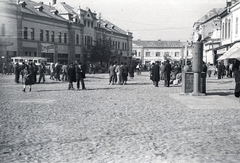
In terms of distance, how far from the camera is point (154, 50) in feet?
340

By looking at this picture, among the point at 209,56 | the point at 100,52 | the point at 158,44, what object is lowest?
the point at 209,56

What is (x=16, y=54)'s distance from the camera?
41.5 m

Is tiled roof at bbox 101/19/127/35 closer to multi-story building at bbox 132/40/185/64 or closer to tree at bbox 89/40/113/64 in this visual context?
tree at bbox 89/40/113/64

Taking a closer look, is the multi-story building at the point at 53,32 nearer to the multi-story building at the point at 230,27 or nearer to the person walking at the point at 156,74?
the person walking at the point at 156,74

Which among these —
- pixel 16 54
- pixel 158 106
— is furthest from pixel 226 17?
pixel 158 106

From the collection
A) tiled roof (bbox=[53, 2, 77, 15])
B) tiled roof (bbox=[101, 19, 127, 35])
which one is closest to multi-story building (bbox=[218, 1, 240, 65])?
tiled roof (bbox=[53, 2, 77, 15])

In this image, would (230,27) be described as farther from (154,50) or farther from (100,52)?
(154,50)

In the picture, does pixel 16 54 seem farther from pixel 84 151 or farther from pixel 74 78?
pixel 84 151

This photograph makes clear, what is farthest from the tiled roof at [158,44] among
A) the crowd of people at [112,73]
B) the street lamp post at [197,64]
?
the street lamp post at [197,64]

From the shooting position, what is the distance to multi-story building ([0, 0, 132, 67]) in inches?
1686

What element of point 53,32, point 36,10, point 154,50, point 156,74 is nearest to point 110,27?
point 53,32

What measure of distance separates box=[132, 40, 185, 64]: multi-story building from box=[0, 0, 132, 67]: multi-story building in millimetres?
37361

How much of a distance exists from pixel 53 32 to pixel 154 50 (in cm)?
5743

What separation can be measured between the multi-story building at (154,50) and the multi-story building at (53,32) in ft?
123
